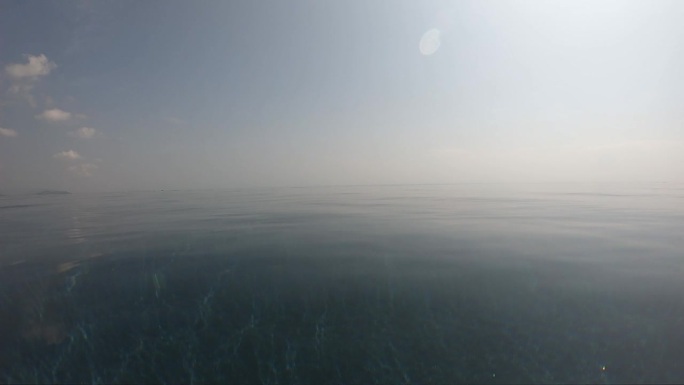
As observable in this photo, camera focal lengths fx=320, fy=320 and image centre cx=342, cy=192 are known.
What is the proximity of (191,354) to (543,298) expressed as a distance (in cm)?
1236

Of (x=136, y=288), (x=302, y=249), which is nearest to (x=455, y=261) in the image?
(x=302, y=249)

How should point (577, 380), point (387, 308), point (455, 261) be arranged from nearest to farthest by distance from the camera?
1. point (577, 380)
2. point (387, 308)
3. point (455, 261)

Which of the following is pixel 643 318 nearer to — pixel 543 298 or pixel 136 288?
pixel 543 298

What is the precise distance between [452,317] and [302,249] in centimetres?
930

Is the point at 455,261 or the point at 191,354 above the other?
the point at 455,261

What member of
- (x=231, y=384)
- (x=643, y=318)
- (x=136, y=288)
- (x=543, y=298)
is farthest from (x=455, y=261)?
(x=136, y=288)

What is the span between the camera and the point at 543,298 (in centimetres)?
1190

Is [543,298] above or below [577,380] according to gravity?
above

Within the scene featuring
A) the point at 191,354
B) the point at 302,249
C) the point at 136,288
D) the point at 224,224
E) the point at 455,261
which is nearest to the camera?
the point at 191,354

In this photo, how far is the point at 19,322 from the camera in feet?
36.3

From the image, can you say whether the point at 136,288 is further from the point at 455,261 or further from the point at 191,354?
the point at 455,261

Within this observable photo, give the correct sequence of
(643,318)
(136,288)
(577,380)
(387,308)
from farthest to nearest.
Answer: (136,288) < (387,308) < (643,318) < (577,380)

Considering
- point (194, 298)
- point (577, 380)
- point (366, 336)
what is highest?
point (194, 298)

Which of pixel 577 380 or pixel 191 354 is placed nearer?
pixel 577 380
